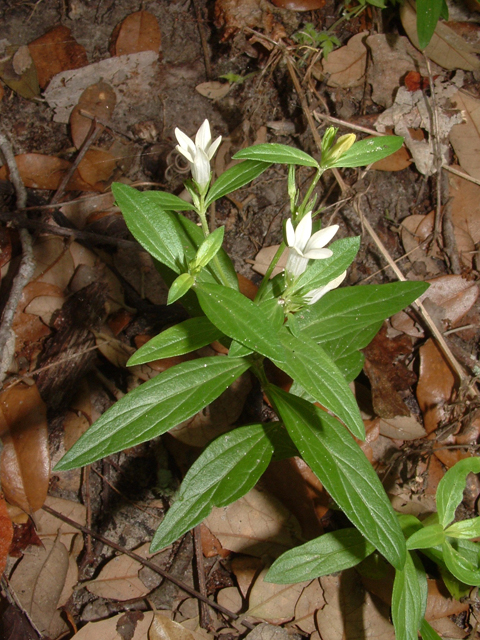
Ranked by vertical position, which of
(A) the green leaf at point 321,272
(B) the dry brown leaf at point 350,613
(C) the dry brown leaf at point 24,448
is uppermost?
(A) the green leaf at point 321,272

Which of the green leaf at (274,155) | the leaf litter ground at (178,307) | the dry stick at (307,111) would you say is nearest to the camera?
the green leaf at (274,155)

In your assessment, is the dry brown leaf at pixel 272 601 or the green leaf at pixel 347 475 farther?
the dry brown leaf at pixel 272 601

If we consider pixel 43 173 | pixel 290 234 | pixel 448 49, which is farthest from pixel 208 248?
pixel 448 49

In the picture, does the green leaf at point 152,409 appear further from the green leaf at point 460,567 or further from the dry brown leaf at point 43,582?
the dry brown leaf at point 43,582

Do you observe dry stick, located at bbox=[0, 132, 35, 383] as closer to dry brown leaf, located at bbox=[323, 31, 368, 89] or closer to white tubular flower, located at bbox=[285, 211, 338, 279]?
white tubular flower, located at bbox=[285, 211, 338, 279]

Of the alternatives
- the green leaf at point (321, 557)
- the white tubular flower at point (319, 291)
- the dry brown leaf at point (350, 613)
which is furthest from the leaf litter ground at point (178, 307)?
the white tubular flower at point (319, 291)

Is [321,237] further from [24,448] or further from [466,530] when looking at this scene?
[24,448]

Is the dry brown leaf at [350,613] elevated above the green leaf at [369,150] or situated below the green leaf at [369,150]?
below
